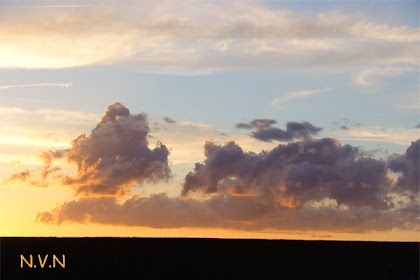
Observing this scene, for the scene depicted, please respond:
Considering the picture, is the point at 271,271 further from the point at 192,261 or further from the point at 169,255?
the point at 169,255

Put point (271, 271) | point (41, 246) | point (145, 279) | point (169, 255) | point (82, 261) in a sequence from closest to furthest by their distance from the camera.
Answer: point (145, 279) → point (271, 271) → point (82, 261) → point (169, 255) → point (41, 246)

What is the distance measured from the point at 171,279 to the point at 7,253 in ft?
155

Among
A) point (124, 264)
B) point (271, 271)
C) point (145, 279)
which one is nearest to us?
point (145, 279)

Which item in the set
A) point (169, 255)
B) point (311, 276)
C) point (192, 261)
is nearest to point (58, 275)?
point (311, 276)

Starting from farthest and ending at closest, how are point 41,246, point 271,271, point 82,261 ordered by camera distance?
1. point 41,246
2. point 82,261
3. point 271,271

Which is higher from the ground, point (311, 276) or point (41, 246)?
point (41, 246)

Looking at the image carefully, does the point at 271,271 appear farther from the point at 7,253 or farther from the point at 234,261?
the point at 7,253

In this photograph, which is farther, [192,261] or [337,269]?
[192,261]

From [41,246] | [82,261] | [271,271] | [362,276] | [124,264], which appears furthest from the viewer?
[41,246]

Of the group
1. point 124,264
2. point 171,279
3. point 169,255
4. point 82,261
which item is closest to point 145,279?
point 171,279

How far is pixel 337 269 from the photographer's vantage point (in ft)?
284

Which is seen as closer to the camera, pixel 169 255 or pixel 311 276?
pixel 311 276

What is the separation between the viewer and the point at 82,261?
96000 millimetres

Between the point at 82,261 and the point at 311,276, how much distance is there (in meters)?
29.9
